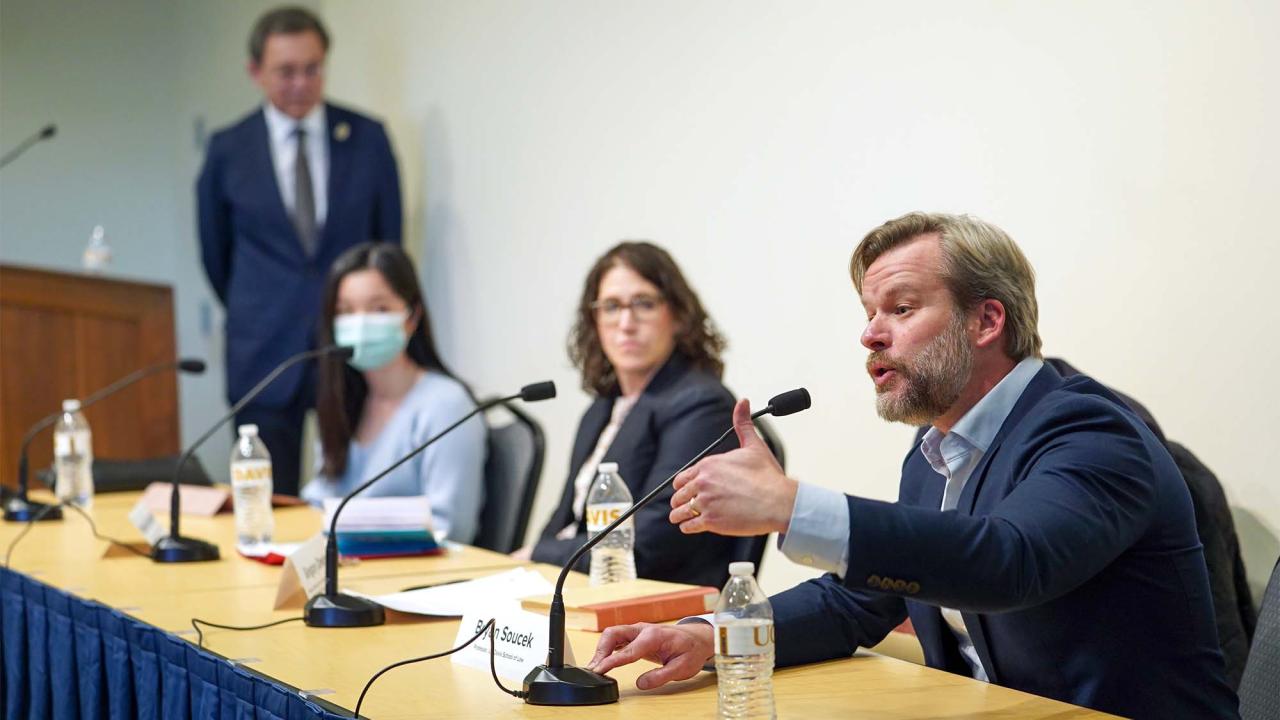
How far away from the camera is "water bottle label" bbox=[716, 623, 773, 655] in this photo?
148 centimetres

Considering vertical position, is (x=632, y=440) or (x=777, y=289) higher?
(x=777, y=289)

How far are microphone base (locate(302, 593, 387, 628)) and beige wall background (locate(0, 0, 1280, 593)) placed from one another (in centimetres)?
174

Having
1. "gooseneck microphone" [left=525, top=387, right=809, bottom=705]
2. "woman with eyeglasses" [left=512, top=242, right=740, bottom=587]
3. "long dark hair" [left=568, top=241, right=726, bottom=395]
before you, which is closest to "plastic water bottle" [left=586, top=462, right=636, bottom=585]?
"woman with eyeglasses" [left=512, top=242, right=740, bottom=587]

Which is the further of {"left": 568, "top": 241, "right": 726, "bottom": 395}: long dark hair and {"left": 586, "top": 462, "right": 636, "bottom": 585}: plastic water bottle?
{"left": 568, "top": 241, "right": 726, "bottom": 395}: long dark hair

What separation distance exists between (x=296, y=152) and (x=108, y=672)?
3.31 m

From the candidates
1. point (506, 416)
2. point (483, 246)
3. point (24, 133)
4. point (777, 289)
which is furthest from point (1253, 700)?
point (24, 133)

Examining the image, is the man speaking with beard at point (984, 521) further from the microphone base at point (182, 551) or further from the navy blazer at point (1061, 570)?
the microphone base at point (182, 551)

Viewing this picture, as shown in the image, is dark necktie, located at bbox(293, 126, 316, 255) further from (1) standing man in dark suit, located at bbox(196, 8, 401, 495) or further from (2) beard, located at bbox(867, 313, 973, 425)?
(2) beard, located at bbox(867, 313, 973, 425)

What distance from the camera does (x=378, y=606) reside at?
7.18 feet

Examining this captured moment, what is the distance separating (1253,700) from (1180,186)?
1379mm

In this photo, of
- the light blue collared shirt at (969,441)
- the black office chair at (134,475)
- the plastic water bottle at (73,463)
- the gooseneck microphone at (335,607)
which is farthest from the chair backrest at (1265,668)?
the black office chair at (134,475)

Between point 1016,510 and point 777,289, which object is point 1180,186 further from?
point 1016,510

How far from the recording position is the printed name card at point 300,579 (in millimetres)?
2297

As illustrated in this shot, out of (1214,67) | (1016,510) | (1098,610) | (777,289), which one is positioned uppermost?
(1214,67)
